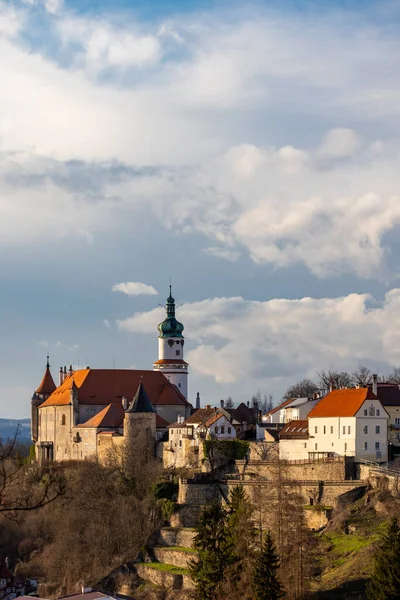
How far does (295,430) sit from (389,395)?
277 inches

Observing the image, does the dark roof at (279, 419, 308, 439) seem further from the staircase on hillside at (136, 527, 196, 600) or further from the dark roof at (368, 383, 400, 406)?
the staircase on hillside at (136, 527, 196, 600)

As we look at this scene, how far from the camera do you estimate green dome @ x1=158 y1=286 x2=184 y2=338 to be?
355 ft

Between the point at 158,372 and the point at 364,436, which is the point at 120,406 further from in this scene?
the point at 364,436

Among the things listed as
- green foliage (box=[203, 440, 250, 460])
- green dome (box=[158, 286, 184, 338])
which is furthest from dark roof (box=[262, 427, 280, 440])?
green dome (box=[158, 286, 184, 338])

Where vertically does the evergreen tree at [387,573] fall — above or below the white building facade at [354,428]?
below

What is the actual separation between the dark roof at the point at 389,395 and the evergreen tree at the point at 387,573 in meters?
26.1

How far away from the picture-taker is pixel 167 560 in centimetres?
6569

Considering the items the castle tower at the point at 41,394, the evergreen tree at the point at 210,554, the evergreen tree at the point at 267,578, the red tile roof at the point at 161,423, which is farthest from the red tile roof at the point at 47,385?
the evergreen tree at the point at 267,578

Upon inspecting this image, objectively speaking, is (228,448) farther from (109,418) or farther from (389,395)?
(109,418)

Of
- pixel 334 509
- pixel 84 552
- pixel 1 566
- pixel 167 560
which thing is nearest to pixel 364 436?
pixel 334 509

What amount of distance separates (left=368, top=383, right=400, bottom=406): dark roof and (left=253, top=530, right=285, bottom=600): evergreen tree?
82.5 feet

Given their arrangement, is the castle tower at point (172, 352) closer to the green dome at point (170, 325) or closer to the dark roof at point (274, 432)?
the green dome at point (170, 325)

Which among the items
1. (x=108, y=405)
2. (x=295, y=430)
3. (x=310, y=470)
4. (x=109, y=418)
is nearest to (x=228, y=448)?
(x=295, y=430)

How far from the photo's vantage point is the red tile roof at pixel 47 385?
10950cm
